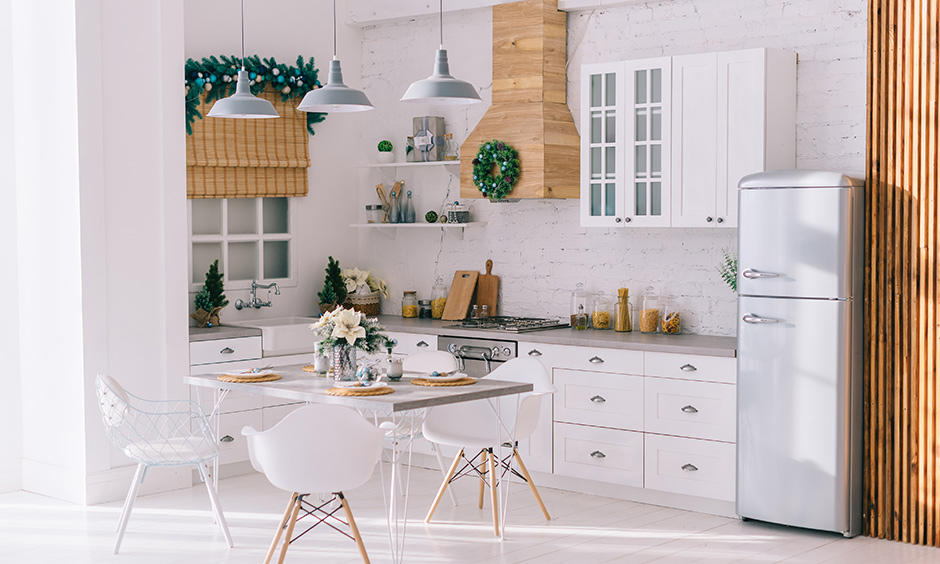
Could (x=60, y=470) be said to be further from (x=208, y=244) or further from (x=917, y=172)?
(x=917, y=172)

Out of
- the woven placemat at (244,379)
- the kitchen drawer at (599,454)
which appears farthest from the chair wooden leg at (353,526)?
the kitchen drawer at (599,454)

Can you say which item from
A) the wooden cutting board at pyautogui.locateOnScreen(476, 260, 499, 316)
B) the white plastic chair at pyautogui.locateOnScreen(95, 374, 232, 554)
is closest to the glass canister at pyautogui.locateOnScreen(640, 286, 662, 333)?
the wooden cutting board at pyautogui.locateOnScreen(476, 260, 499, 316)

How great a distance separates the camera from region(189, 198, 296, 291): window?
7.10 meters

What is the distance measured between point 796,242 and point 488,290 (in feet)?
8.49

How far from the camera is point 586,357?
611cm

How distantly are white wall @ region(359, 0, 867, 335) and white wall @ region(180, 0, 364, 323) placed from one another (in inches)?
6.0

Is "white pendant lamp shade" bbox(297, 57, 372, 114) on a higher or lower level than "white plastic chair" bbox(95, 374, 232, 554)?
higher

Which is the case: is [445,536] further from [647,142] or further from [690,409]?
[647,142]

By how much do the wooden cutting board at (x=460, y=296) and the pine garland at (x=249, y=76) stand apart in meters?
1.51

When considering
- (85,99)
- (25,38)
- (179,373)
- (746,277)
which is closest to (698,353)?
(746,277)

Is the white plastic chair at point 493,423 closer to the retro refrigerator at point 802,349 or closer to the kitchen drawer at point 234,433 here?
the retro refrigerator at point 802,349

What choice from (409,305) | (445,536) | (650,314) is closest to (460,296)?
(409,305)

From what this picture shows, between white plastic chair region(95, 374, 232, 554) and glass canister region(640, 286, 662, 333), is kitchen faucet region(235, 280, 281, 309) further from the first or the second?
glass canister region(640, 286, 662, 333)

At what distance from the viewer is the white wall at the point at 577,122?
5801 mm
